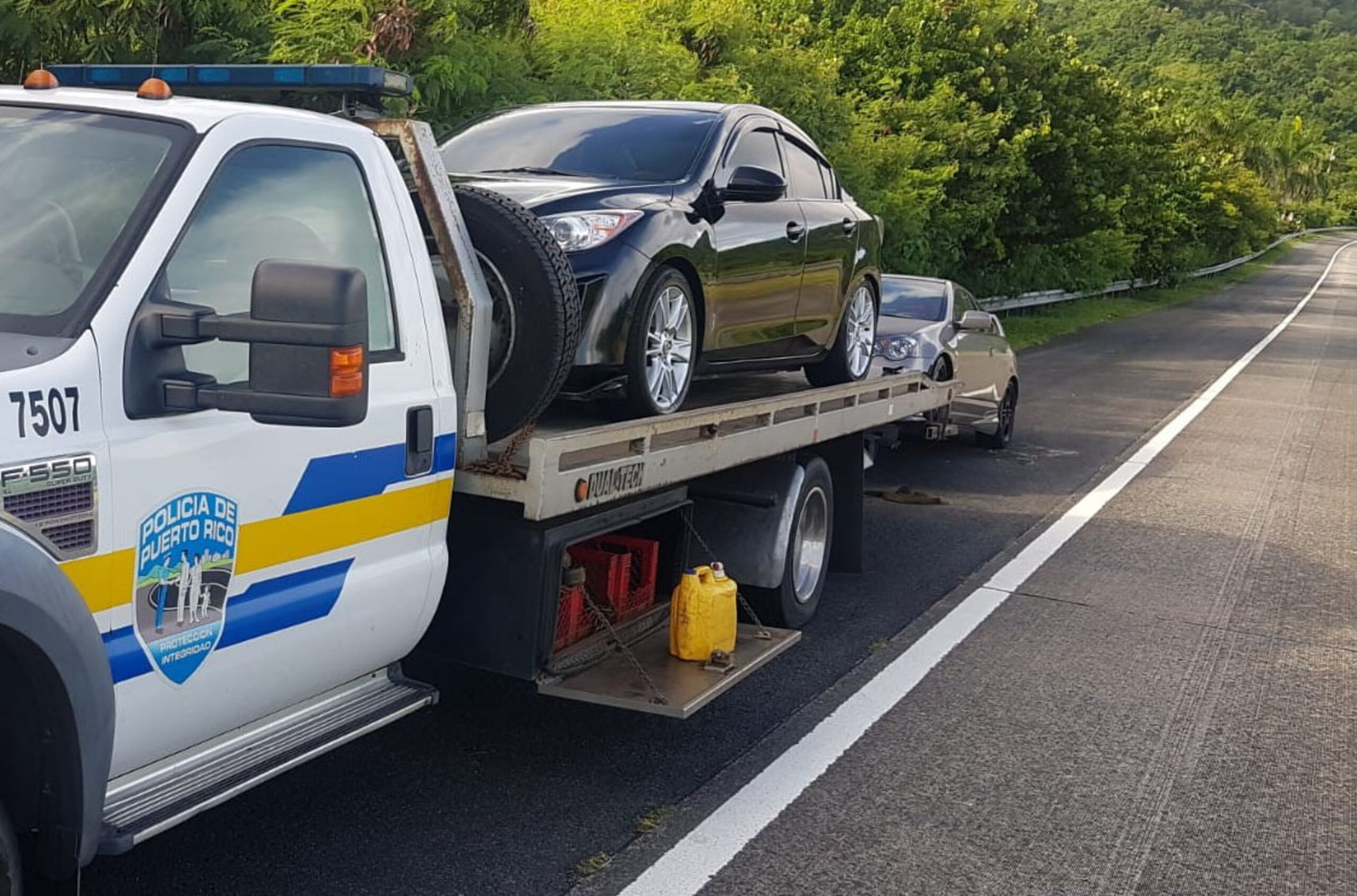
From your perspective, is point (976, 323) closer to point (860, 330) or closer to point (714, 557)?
point (860, 330)

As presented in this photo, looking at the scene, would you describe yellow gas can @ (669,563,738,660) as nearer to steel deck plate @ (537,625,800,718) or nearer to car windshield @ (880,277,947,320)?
steel deck plate @ (537,625,800,718)

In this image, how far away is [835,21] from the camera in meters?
29.5

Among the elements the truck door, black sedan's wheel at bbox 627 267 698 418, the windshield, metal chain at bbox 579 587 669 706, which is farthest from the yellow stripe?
black sedan's wheel at bbox 627 267 698 418

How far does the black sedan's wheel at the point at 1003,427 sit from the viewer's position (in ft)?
45.7

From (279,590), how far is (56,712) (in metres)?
0.73

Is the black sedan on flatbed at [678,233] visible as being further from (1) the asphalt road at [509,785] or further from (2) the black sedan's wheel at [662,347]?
(1) the asphalt road at [509,785]

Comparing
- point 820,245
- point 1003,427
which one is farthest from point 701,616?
point 1003,427

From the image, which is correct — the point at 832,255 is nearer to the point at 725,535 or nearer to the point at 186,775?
the point at 725,535

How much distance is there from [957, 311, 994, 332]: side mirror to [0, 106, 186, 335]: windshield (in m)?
9.71

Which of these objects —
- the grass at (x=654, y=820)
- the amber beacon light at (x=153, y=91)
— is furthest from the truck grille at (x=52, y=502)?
the grass at (x=654, y=820)

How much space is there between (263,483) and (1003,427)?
1121 cm

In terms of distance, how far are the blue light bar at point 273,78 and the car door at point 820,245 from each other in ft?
11.9

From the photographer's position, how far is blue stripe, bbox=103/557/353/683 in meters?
3.34

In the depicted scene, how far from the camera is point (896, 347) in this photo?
41.3 feet
